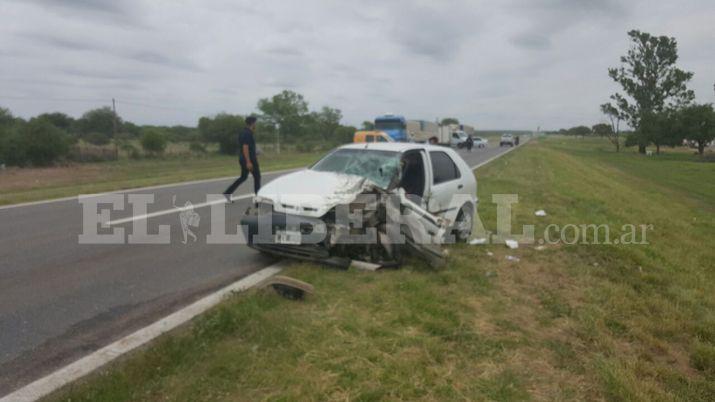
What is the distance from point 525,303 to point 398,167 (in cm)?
261

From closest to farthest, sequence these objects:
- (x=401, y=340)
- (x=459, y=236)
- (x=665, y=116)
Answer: (x=401, y=340) → (x=459, y=236) → (x=665, y=116)

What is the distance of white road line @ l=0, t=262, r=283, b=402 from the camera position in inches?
123

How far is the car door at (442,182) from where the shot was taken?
6.96 metres

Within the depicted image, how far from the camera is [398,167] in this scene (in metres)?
6.66

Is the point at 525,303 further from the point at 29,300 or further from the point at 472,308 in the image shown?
the point at 29,300

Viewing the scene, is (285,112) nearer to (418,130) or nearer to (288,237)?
(418,130)

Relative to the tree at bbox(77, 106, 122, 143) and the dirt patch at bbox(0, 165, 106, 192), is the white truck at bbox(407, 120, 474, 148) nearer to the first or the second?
the dirt patch at bbox(0, 165, 106, 192)

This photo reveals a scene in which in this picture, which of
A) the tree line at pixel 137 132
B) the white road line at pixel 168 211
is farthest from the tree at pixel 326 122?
the white road line at pixel 168 211

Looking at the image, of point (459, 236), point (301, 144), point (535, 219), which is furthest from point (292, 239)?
point (301, 144)

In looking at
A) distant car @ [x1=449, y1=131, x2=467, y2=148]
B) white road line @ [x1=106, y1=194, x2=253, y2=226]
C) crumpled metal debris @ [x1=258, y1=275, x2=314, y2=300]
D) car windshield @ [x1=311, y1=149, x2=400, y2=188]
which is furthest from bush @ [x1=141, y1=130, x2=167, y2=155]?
distant car @ [x1=449, y1=131, x2=467, y2=148]

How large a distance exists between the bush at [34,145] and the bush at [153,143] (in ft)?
21.3

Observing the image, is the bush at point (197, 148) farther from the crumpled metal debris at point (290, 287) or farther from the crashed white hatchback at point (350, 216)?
the crumpled metal debris at point (290, 287)

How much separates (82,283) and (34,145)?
22892 mm

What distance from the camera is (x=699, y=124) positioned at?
50.7 m
